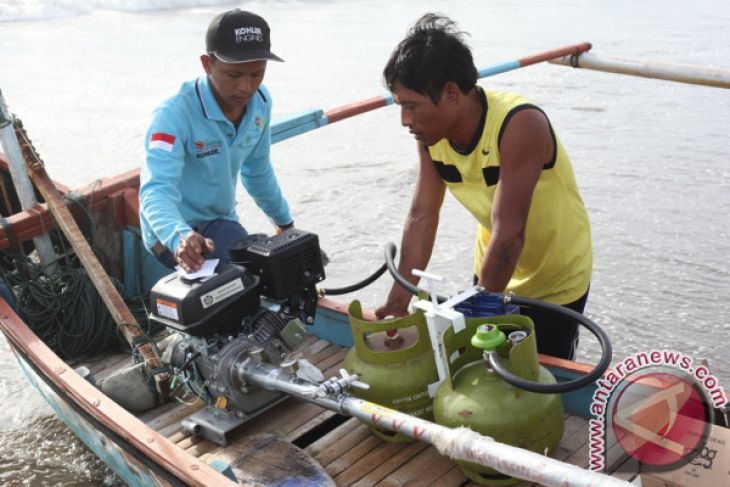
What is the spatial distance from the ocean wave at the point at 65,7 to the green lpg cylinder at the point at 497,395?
16889mm

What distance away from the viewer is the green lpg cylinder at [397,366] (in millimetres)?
2930

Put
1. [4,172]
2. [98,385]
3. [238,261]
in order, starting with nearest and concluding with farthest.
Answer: [238,261]
[98,385]
[4,172]

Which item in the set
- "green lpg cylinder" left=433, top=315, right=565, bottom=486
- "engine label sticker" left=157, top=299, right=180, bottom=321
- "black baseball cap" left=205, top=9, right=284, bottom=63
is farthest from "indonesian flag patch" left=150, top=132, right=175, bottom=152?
"green lpg cylinder" left=433, top=315, right=565, bottom=486

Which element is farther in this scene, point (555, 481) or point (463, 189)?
point (463, 189)

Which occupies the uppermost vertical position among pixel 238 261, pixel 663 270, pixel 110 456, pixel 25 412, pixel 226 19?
pixel 226 19

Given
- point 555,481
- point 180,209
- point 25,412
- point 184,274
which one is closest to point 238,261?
point 184,274

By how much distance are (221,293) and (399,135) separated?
270 inches

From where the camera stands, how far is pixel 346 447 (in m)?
3.14

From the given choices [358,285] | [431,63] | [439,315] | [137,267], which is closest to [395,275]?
[439,315]

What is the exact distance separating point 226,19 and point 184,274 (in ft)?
3.09

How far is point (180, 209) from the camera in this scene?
3545 millimetres

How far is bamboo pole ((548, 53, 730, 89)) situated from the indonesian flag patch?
15.1ft

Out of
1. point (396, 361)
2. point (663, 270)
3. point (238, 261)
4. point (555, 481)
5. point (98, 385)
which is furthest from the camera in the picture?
point (663, 270)

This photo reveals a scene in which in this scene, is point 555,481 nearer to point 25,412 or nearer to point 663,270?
point 25,412
